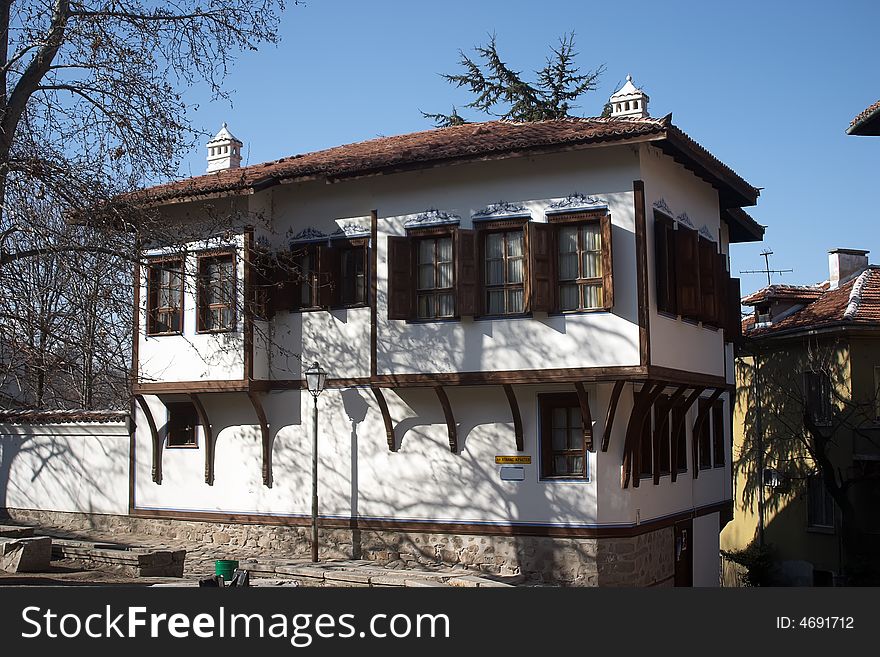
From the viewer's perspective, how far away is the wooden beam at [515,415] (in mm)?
15172

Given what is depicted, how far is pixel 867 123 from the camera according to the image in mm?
16516

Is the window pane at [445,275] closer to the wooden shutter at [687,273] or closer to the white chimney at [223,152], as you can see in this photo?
the wooden shutter at [687,273]

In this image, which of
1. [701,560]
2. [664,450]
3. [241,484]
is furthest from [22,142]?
[701,560]

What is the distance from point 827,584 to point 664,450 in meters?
10.3

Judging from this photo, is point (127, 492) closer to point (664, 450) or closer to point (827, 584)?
point (664, 450)

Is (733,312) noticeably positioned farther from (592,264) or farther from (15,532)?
(15,532)

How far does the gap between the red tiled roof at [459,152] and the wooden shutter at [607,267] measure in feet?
4.09

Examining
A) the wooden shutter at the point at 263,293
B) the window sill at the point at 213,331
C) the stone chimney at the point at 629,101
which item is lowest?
the window sill at the point at 213,331

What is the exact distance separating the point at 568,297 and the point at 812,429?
35.9 ft

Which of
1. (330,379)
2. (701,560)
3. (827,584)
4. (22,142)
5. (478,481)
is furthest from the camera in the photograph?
(827,584)

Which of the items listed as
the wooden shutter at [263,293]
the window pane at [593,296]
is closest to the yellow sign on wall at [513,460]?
the window pane at [593,296]

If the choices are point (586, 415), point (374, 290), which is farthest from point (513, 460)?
point (374, 290)

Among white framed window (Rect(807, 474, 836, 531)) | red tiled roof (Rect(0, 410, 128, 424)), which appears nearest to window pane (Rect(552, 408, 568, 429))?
red tiled roof (Rect(0, 410, 128, 424))

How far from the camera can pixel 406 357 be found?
16.0m
